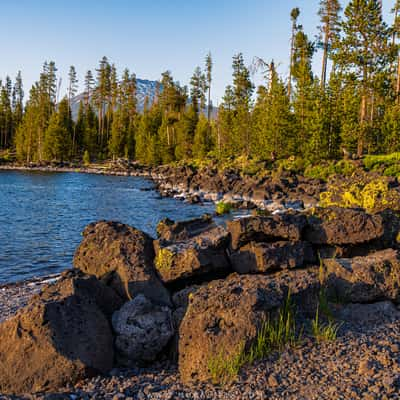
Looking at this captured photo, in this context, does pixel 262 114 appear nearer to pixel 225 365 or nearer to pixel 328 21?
pixel 328 21

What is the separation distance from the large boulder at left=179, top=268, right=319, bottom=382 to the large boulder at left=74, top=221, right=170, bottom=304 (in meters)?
1.55

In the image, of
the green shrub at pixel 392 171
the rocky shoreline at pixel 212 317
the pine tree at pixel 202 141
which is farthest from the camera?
the pine tree at pixel 202 141

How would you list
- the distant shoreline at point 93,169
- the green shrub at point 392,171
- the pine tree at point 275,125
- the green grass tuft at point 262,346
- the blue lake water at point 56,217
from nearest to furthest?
the green grass tuft at point 262,346 → the blue lake water at point 56,217 → the green shrub at point 392,171 → the pine tree at point 275,125 → the distant shoreline at point 93,169

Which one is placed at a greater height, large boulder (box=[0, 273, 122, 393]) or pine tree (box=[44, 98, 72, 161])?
pine tree (box=[44, 98, 72, 161])

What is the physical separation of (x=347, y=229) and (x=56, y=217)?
19.3m

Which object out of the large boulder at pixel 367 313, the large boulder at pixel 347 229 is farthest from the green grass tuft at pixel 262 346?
the large boulder at pixel 347 229

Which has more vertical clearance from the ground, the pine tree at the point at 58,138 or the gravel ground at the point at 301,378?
the pine tree at the point at 58,138

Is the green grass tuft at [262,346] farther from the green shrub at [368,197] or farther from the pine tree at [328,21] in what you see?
the pine tree at [328,21]

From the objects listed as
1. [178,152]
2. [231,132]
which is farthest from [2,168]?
[231,132]

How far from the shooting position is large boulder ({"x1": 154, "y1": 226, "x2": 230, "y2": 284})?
23.7ft

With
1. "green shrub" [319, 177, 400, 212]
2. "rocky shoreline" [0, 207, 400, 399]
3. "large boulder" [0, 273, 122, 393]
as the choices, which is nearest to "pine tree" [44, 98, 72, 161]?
"green shrub" [319, 177, 400, 212]

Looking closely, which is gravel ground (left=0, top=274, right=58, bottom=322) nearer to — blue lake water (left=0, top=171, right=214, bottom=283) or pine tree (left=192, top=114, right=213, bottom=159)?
blue lake water (left=0, top=171, right=214, bottom=283)

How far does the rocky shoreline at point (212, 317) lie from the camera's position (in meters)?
4.59

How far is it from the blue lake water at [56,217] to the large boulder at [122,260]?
4.66 meters
